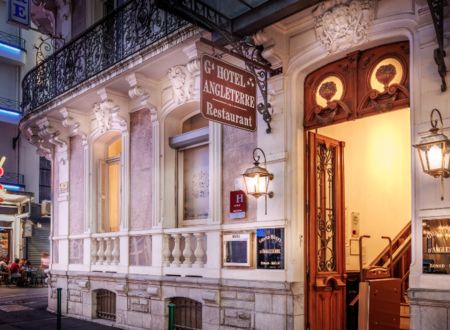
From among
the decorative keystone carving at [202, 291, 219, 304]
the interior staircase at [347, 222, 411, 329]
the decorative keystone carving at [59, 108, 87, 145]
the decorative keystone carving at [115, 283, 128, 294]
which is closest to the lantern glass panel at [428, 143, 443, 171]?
the interior staircase at [347, 222, 411, 329]

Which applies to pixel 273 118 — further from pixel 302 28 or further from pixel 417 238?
pixel 417 238

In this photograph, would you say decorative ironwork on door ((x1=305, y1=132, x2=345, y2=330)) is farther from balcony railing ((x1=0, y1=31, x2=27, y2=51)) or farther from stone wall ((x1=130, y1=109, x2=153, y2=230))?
balcony railing ((x1=0, y1=31, x2=27, y2=51))

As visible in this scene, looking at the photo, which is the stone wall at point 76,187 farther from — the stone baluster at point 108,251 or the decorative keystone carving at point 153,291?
the decorative keystone carving at point 153,291

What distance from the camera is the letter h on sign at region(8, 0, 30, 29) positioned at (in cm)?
1445

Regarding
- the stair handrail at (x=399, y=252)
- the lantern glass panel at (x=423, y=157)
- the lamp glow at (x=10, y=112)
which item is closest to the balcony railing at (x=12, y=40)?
the lamp glow at (x=10, y=112)

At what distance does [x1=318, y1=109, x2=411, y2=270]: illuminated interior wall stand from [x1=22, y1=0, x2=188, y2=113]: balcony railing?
390 centimetres

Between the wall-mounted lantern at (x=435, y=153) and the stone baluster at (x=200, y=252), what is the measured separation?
478cm

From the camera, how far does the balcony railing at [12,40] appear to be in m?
31.2

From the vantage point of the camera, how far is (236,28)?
8414 mm

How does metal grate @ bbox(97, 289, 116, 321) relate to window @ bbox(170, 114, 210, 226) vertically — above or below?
below

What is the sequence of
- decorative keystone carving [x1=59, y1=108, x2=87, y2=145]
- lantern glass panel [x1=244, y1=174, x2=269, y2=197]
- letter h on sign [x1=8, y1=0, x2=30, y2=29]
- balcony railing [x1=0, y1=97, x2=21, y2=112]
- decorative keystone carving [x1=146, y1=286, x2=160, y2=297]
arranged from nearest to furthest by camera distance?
lantern glass panel [x1=244, y1=174, x2=269, y2=197] < decorative keystone carving [x1=146, y1=286, x2=160, y2=297] < decorative keystone carving [x1=59, y1=108, x2=87, y2=145] < letter h on sign [x1=8, y1=0, x2=30, y2=29] < balcony railing [x1=0, y1=97, x2=21, y2=112]

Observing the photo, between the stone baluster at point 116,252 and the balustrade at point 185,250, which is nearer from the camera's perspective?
the balustrade at point 185,250

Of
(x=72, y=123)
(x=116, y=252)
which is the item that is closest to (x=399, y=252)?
(x=116, y=252)

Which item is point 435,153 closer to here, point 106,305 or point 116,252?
point 116,252
